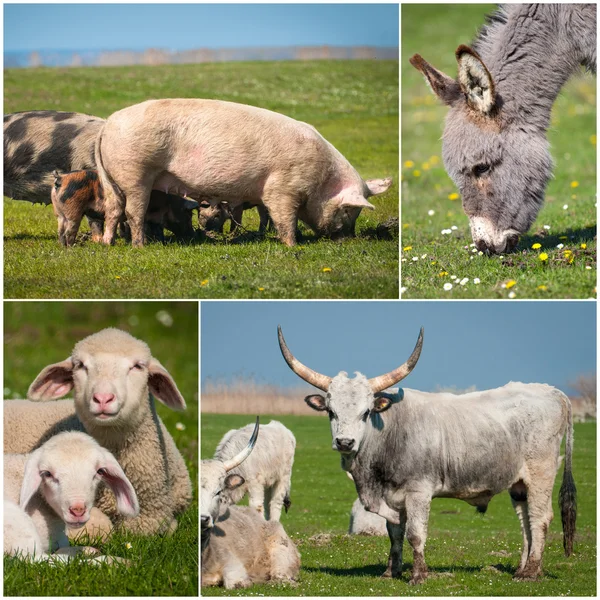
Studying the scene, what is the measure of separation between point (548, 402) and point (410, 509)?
187cm

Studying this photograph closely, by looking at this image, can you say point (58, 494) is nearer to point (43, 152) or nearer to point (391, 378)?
point (391, 378)

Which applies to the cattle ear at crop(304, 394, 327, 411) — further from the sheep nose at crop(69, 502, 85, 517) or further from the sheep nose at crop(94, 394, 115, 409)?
the sheep nose at crop(69, 502, 85, 517)

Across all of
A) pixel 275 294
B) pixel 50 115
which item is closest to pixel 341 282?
pixel 275 294

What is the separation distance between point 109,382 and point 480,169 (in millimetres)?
4625

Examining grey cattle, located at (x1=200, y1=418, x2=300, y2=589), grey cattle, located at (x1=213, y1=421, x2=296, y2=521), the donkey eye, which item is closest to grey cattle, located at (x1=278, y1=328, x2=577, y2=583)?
grey cattle, located at (x1=200, y1=418, x2=300, y2=589)

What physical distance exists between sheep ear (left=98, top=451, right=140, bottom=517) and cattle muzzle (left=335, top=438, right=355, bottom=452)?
174 cm

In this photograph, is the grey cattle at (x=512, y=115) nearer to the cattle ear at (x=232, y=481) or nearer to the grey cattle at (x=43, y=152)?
the cattle ear at (x=232, y=481)

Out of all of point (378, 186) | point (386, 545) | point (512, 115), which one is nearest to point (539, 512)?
point (386, 545)

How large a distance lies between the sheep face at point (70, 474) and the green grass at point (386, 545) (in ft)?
4.64

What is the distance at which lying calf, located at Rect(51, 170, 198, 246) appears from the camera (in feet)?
36.5

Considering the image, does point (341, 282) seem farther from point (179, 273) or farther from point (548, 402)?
point (548, 402)

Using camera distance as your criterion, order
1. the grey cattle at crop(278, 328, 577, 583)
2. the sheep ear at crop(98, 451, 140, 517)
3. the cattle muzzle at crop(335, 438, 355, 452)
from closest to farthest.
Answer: the sheep ear at crop(98, 451, 140, 517)
the cattle muzzle at crop(335, 438, 355, 452)
the grey cattle at crop(278, 328, 577, 583)

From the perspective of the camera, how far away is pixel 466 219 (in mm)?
13609

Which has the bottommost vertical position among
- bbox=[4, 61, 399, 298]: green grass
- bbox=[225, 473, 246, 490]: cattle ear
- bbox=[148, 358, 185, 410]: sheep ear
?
bbox=[225, 473, 246, 490]: cattle ear
